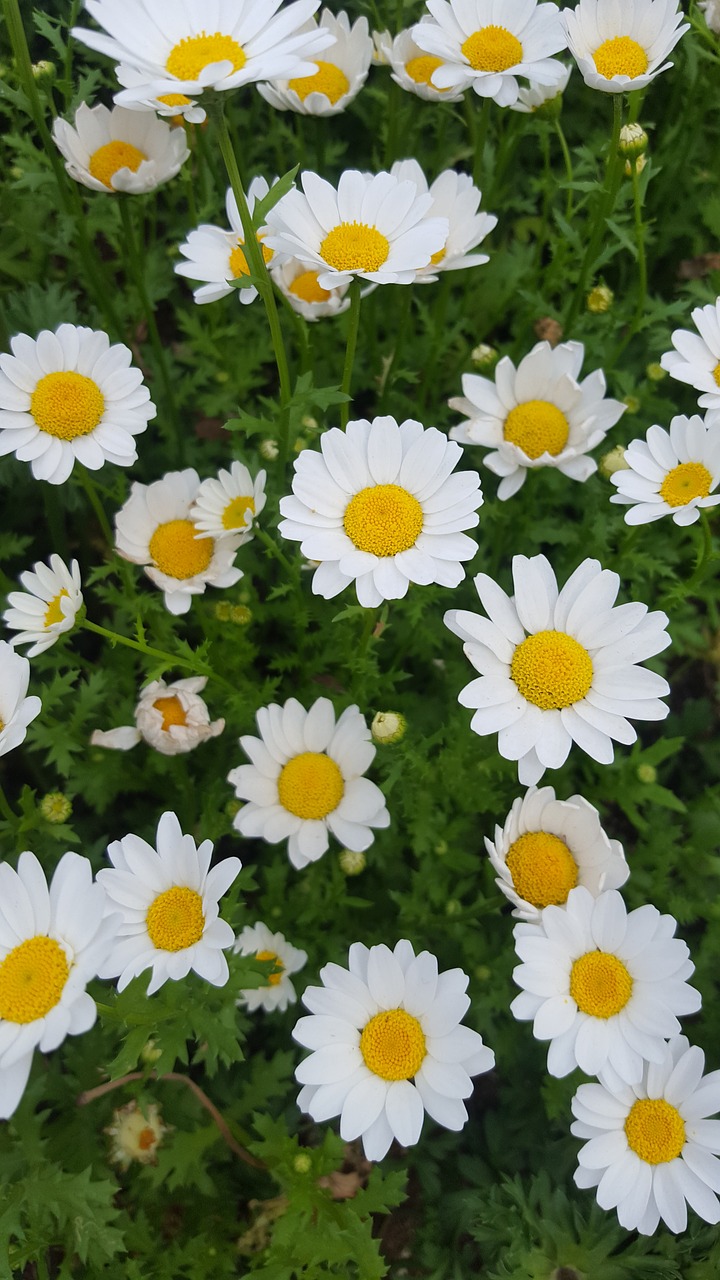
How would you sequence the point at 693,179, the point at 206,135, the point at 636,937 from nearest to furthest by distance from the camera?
the point at 636,937 < the point at 206,135 < the point at 693,179

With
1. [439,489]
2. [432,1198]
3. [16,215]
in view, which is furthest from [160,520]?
[432,1198]

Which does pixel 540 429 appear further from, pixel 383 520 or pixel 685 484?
pixel 383 520

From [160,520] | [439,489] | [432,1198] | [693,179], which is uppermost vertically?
[693,179]

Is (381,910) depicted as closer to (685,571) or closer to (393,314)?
(685,571)

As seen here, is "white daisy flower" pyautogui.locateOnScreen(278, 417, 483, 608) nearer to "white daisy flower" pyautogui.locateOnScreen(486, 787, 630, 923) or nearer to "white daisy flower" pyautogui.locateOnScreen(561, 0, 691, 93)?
"white daisy flower" pyautogui.locateOnScreen(486, 787, 630, 923)

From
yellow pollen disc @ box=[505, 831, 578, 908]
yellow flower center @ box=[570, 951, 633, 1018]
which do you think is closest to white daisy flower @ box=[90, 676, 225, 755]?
yellow pollen disc @ box=[505, 831, 578, 908]
